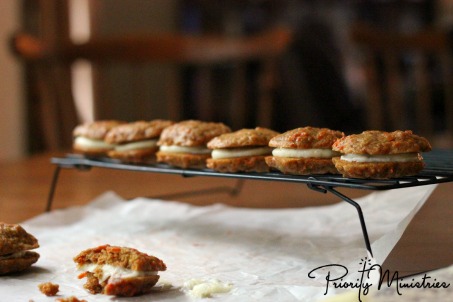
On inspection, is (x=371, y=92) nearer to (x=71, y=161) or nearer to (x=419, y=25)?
(x=71, y=161)

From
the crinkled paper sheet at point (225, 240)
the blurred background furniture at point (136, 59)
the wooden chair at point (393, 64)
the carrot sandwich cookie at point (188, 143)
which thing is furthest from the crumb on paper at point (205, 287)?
the wooden chair at point (393, 64)

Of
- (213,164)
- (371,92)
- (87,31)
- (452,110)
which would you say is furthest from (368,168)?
(87,31)

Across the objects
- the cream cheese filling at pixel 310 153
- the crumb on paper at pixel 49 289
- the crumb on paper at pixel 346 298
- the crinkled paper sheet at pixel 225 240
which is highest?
the cream cheese filling at pixel 310 153

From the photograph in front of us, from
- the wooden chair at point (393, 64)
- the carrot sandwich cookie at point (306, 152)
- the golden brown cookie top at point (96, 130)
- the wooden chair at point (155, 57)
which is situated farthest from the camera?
the wooden chair at point (393, 64)

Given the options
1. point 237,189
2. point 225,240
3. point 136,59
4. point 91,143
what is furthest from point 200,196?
point 136,59

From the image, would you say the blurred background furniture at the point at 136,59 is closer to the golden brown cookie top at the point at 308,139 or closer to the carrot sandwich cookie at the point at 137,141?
the carrot sandwich cookie at the point at 137,141

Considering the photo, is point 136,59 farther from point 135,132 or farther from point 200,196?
point 135,132

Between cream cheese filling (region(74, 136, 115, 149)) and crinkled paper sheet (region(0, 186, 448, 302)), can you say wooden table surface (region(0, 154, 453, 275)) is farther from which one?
cream cheese filling (region(74, 136, 115, 149))
